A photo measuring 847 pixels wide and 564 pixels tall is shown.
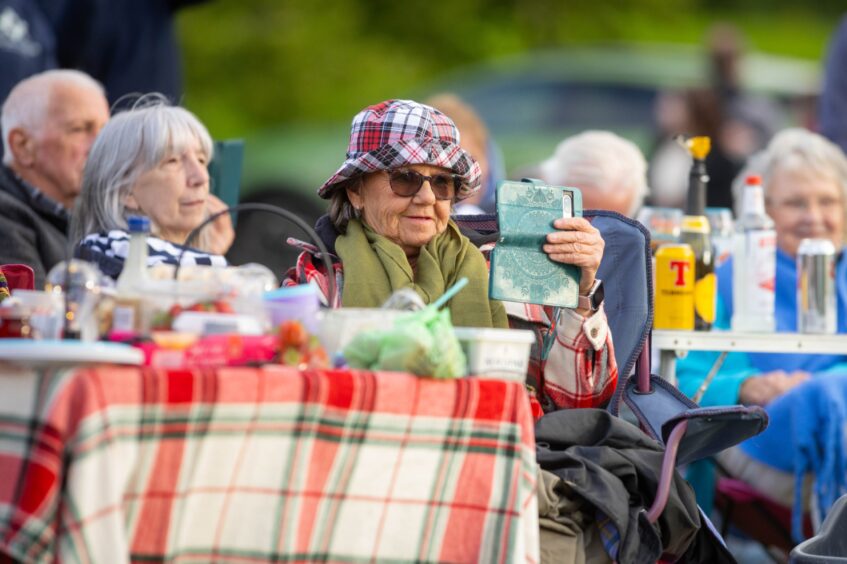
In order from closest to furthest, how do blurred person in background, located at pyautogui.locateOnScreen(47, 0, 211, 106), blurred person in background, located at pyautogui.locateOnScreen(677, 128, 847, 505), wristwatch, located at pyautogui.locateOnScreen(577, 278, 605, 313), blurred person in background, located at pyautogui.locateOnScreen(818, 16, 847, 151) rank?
wristwatch, located at pyautogui.locateOnScreen(577, 278, 605, 313) → blurred person in background, located at pyautogui.locateOnScreen(677, 128, 847, 505) → blurred person in background, located at pyautogui.locateOnScreen(47, 0, 211, 106) → blurred person in background, located at pyautogui.locateOnScreen(818, 16, 847, 151)

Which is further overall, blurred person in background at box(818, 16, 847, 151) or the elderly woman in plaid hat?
blurred person in background at box(818, 16, 847, 151)

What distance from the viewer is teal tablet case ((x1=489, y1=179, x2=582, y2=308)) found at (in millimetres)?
3309

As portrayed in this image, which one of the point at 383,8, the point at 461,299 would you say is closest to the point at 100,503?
the point at 461,299

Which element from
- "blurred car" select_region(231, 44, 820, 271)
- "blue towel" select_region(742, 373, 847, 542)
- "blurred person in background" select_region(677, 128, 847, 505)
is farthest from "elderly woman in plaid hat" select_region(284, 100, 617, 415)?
"blurred car" select_region(231, 44, 820, 271)

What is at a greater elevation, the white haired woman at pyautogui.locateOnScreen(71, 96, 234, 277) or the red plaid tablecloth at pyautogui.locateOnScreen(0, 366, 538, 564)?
the white haired woman at pyautogui.locateOnScreen(71, 96, 234, 277)

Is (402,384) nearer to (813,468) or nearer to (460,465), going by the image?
(460,465)

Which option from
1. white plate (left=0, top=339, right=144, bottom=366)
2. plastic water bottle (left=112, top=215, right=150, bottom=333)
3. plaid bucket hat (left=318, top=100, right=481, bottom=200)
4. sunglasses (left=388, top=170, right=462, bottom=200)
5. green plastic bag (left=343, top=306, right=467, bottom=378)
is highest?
plaid bucket hat (left=318, top=100, right=481, bottom=200)

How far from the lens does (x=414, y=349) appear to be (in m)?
2.66

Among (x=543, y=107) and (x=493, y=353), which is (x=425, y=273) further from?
(x=543, y=107)

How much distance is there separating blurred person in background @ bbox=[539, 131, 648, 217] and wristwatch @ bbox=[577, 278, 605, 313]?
6.43 ft

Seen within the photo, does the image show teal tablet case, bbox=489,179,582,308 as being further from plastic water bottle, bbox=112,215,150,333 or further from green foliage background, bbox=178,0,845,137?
green foliage background, bbox=178,0,845,137

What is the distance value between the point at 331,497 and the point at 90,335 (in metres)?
0.52

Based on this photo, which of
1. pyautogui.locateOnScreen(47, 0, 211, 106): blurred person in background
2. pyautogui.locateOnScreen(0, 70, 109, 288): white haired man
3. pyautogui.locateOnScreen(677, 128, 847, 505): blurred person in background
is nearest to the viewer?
pyautogui.locateOnScreen(677, 128, 847, 505): blurred person in background

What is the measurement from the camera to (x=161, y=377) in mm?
2432
